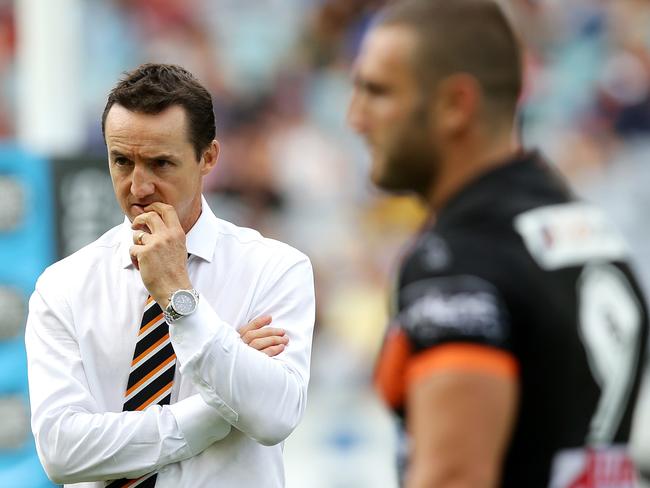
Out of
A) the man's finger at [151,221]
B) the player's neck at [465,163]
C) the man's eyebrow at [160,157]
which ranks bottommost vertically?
the man's finger at [151,221]

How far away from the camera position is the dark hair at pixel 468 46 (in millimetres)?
2479

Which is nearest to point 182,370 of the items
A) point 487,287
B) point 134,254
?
point 134,254

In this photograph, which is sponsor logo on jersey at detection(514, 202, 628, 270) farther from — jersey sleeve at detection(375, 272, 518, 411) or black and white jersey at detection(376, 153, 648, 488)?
jersey sleeve at detection(375, 272, 518, 411)

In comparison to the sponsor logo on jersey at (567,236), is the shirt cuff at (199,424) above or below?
below

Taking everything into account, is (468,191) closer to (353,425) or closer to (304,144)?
(353,425)

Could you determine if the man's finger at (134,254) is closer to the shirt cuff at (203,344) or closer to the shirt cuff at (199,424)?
the shirt cuff at (203,344)

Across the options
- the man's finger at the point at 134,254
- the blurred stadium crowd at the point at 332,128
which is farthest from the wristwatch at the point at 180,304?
the blurred stadium crowd at the point at 332,128

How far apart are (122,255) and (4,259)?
9.82 feet

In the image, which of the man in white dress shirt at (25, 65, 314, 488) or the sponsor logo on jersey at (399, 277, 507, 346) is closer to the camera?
the sponsor logo on jersey at (399, 277, 507, 346)

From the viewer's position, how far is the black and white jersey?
2.32 m

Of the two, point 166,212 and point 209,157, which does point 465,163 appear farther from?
point 209,157

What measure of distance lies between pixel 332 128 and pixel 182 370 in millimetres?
7745

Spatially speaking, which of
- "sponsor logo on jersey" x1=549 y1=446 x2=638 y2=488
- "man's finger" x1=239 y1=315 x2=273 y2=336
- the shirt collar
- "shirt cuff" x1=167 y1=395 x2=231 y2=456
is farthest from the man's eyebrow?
"sponsor logo on jersey" x1=549 y1=446 x2=638 y2=488

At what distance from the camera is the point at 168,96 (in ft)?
11.0
